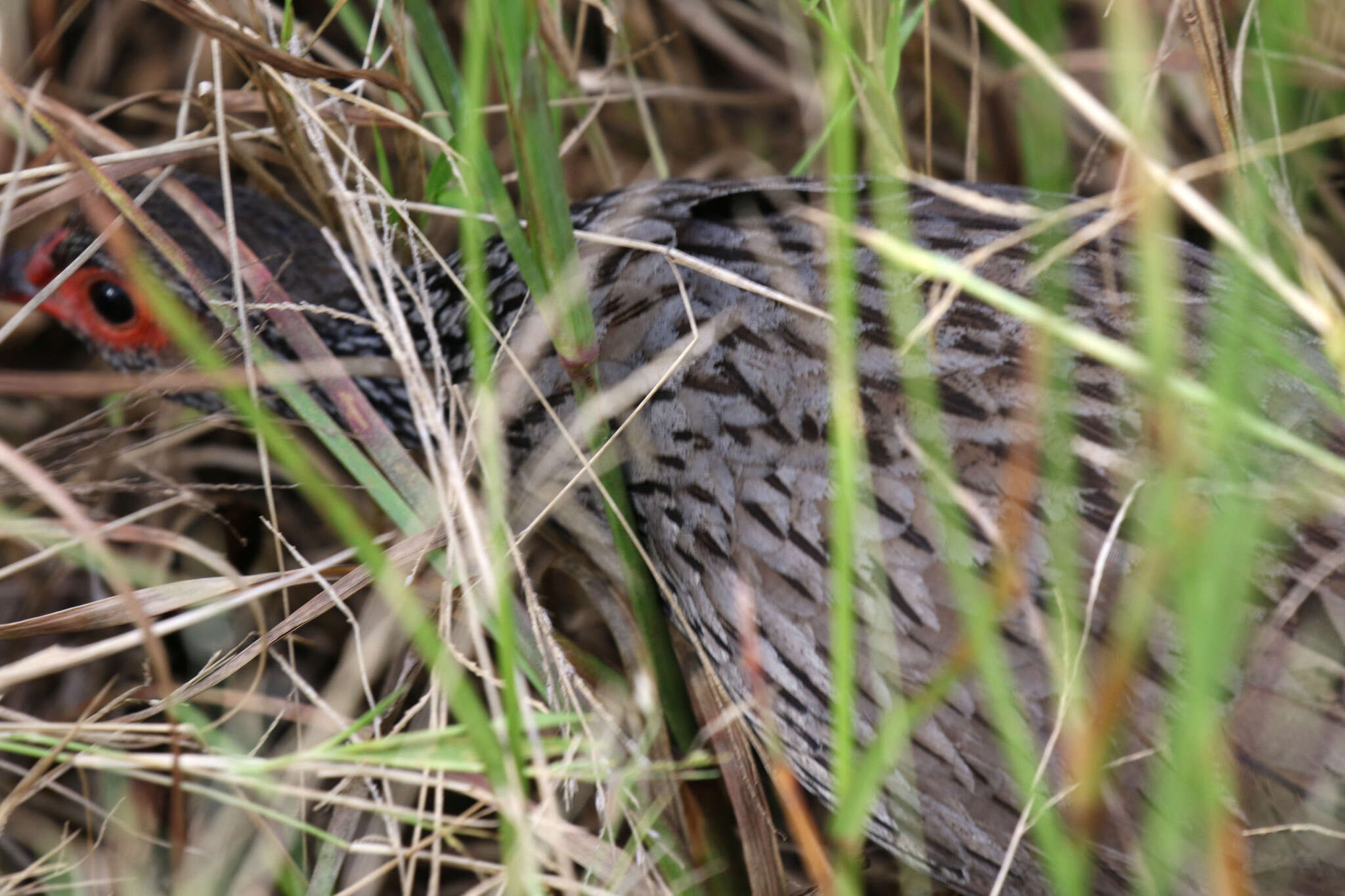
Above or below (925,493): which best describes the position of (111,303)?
above

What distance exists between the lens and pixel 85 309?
2574mm

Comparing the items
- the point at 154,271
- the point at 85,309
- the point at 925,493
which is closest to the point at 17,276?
the point at 85,309

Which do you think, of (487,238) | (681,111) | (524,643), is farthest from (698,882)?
(681,111)

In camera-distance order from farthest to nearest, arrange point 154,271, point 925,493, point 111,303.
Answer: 1. point 111,303
2. point 154,271
3. point 925,493

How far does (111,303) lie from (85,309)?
8 centimetres

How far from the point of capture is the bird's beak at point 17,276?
259 cm

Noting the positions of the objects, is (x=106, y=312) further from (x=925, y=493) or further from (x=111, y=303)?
(x=925, y=493)

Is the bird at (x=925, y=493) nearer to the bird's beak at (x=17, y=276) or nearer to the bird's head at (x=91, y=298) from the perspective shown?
the bird's head at (x=91, y=298)

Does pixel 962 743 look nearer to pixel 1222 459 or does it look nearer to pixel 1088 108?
pixel 1222 459

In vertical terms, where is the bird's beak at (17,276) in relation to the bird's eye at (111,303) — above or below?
above

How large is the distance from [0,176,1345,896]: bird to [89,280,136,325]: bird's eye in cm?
37

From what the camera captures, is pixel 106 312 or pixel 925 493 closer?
pixel 925 493

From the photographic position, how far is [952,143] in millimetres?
3199

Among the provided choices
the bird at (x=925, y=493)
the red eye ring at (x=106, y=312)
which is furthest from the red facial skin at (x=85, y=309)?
the bird at (x=925, y=493)
